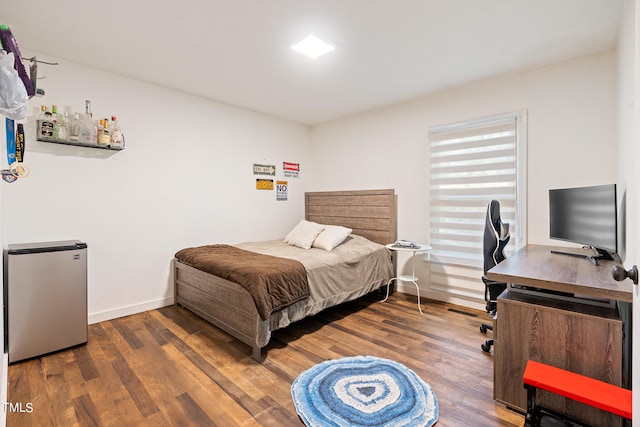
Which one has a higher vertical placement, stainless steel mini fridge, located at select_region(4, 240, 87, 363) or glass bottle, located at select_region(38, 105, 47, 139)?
glass bottle, located at select_region(38, 105, 47, 139)

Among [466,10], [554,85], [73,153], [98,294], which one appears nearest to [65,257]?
[98,294]

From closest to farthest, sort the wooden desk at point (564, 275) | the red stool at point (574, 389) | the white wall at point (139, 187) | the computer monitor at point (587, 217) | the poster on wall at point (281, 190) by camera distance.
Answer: the red stool at point (574, 389), the wooden desk at point (564, 275), the computer monitor at point (587, 217), the white wall at point (139, 187), the poster on wall at point (281, 190)

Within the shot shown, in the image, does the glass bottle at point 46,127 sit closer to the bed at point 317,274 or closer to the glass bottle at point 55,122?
the glass bottle at point 55,122

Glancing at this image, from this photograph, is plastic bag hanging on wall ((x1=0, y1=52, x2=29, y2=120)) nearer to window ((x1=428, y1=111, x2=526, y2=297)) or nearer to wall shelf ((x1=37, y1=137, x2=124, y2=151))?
wall shelf ((x1=37, y1=137, x2=124, y2=151))

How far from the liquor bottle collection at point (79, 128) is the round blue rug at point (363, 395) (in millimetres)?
2780

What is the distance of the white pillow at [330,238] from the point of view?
3.67m

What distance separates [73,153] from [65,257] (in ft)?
3.38

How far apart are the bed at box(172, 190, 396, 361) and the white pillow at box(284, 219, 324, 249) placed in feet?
0.27

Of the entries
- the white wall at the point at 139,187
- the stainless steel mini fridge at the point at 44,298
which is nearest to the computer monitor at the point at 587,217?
the white wall at the point at 139,187

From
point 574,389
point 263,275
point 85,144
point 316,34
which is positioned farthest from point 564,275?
point 85,144

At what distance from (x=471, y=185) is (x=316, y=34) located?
88.8 inches

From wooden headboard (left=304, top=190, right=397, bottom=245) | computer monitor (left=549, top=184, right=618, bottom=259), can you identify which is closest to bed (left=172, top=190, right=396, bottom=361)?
wooden headboard (left=304, top=190, right=397, bottom=245)

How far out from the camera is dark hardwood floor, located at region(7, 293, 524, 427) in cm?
174

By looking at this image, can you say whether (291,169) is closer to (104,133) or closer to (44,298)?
(104,133)
